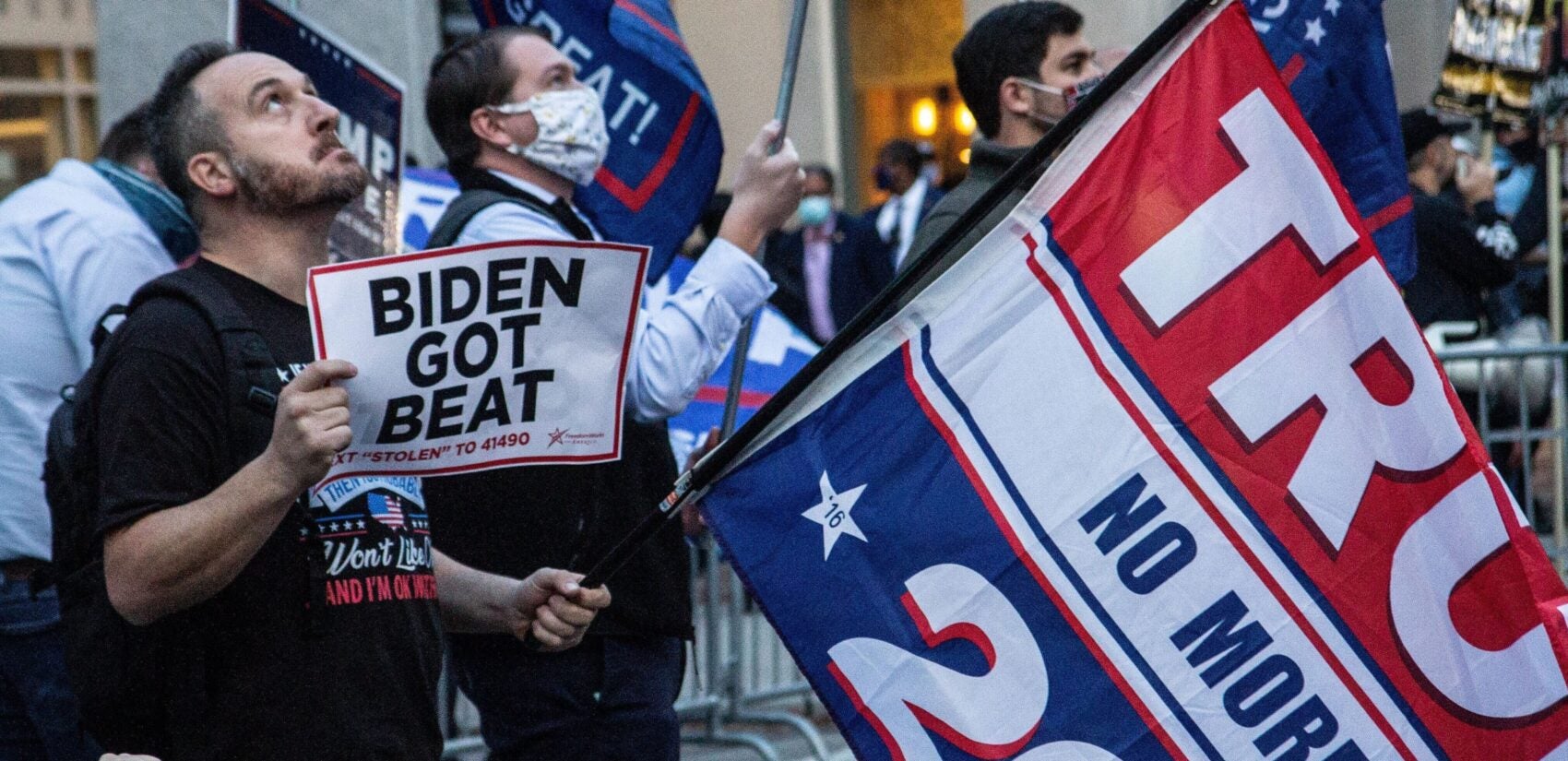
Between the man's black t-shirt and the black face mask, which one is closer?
the man's black t-shirt

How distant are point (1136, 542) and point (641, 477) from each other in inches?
43.4

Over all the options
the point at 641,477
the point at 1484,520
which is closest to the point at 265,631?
the point at 641,477

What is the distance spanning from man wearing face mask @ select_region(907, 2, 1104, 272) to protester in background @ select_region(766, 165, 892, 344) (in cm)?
688

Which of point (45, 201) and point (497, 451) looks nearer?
point (497, 451)

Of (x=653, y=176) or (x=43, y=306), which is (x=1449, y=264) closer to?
(x=653, y=176)

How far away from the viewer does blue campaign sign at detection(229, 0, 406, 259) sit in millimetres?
4441

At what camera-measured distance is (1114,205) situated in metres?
3.00

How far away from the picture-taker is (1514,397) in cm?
743

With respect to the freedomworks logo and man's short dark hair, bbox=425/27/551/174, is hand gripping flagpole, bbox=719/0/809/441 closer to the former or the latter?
man's short dark hair, bbox=425/27/551/174

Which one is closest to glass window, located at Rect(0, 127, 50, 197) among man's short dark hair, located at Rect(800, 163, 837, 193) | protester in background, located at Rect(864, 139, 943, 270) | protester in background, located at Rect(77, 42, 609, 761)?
man's short dark hair, located at Rect(800, 163, 837, 193)

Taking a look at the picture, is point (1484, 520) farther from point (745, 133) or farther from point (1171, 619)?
point (745, 133)

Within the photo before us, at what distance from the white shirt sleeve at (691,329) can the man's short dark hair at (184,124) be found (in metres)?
0.51

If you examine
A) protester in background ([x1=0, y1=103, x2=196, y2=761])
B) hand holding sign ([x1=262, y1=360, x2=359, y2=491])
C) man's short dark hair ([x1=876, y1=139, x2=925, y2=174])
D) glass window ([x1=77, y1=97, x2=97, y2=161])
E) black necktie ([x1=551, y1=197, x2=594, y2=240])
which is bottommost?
glass window ([x1=77, y1=97, x2=97, y2=161])

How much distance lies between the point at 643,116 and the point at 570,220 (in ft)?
3.04
